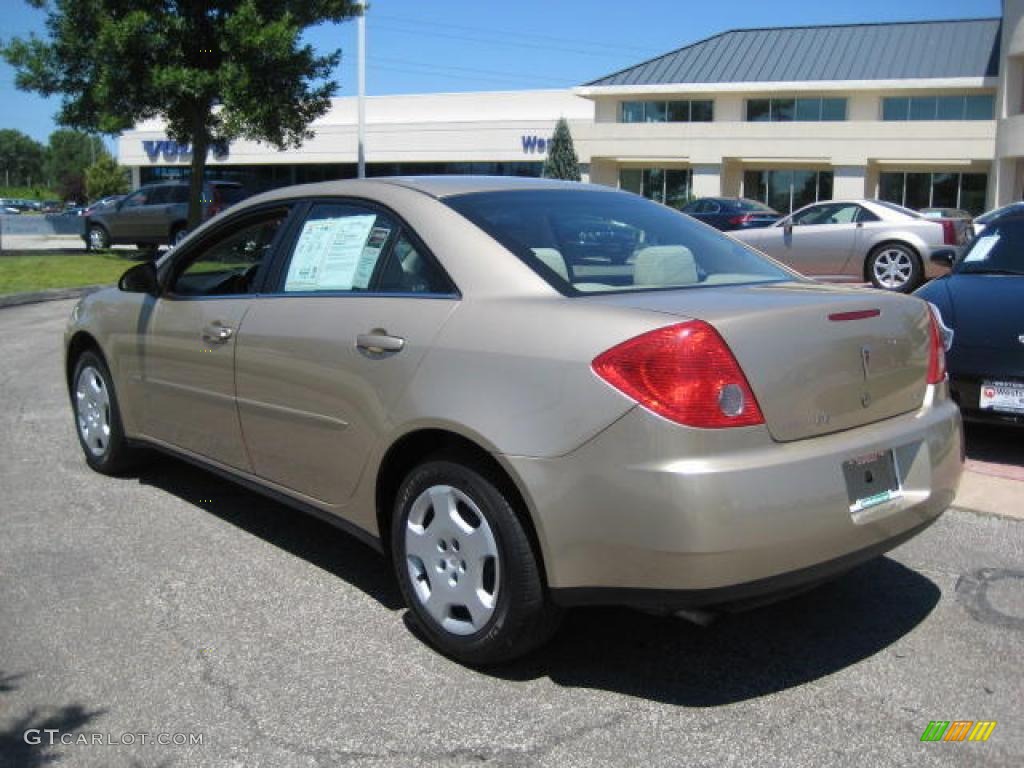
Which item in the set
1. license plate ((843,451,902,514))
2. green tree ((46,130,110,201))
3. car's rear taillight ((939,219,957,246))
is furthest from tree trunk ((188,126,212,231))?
green tree ((46,130,110,201))

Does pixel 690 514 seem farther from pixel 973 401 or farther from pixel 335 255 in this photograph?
pixel 973 401

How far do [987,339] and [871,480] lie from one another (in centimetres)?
315

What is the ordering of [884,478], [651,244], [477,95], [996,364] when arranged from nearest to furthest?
[884,478]
[651,244]
[996,364]
[477,95]

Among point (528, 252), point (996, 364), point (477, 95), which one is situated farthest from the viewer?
point (477, 95)

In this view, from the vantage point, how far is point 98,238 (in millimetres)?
26141

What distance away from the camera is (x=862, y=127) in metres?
39.3

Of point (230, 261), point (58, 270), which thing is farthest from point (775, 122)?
point (230, 261)

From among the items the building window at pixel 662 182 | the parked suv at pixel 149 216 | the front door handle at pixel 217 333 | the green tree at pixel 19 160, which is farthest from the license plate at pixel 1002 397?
the green tree at pixel 19 160

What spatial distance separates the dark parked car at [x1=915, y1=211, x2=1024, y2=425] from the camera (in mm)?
5594

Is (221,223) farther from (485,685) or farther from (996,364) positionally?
(996,364)

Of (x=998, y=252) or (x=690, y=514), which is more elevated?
(x=998, y=252)

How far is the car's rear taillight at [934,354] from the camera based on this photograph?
3543mm

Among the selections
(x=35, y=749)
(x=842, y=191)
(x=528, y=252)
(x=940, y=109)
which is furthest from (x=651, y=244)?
(x=940, y=109)

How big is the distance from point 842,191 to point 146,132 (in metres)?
38.0
